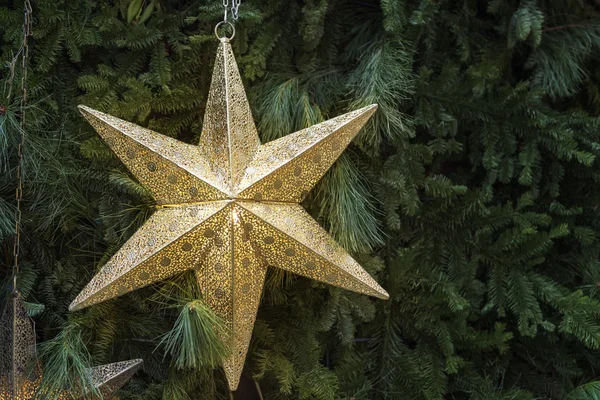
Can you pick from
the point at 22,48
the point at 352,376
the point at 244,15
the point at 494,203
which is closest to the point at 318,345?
the point at 352,376

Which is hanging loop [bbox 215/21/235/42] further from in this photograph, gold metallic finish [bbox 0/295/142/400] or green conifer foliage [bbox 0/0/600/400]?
gold metallic finish [bbox 0/295/142/400]

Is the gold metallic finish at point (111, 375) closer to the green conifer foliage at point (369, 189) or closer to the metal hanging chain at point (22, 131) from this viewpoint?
the green conifer foliage at point (369, 189)

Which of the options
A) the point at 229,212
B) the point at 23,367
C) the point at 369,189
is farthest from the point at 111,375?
the point at 369,189

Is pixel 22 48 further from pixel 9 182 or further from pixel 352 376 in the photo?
pixel 352 376

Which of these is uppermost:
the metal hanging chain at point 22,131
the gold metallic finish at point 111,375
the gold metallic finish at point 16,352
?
the metal hanging chain at point 22,131

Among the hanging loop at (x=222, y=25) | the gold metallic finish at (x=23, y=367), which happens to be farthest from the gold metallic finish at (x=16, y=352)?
the hanging loop at (x=222, y=25)
